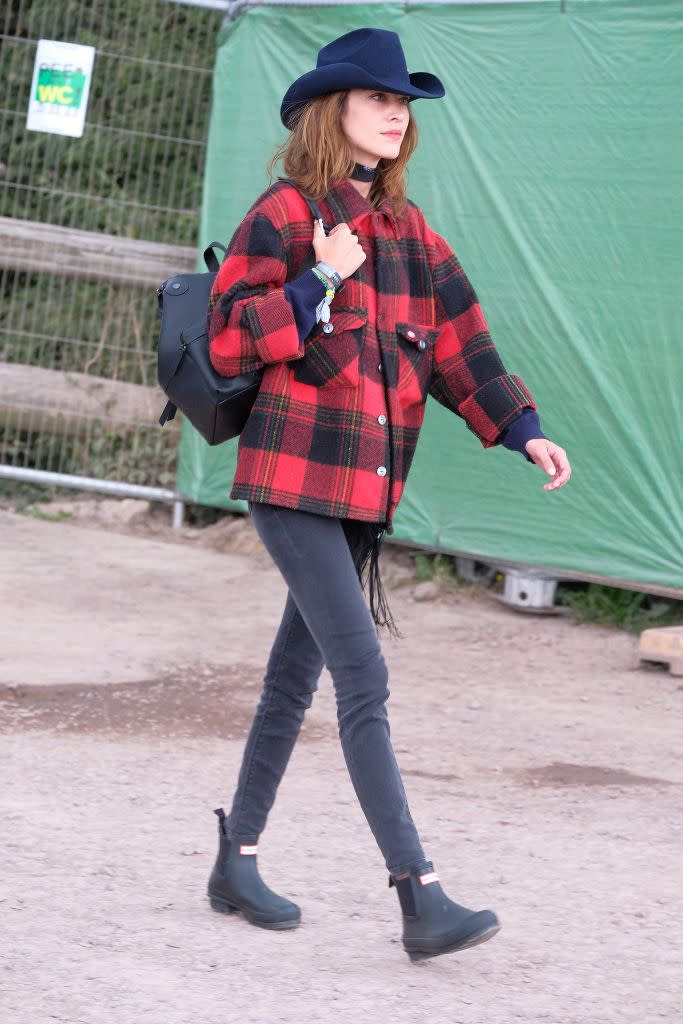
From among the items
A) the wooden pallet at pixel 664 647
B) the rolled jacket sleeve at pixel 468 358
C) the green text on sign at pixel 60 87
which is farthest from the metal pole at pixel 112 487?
the rolled jacket sleeve at pixel 468 358

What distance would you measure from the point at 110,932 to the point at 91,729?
1.58 m

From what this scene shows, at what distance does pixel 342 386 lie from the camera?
3.11 metres

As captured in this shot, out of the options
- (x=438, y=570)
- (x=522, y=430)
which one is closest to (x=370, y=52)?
(x=522, y=430)

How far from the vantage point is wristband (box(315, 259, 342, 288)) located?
3.03m

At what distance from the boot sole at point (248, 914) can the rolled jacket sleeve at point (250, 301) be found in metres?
1.16

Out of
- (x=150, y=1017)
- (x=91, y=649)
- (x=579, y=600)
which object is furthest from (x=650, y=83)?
(x=150, y=1017)

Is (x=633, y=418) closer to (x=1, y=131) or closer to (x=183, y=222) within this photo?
(x=183, y=222)

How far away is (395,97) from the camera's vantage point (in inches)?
125

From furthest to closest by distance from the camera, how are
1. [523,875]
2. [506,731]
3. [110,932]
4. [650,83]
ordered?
[650,83], [506,731], [523,875], [110,932]

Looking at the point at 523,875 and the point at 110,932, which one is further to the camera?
the point at 523,875

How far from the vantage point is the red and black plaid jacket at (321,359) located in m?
3.06

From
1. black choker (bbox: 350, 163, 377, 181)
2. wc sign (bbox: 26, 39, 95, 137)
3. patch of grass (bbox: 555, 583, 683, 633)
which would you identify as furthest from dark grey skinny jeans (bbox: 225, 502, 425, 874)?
wc sign (bbox: 26, 39, 95, 137)

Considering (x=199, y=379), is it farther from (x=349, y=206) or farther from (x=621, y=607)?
(x=621, y=607)

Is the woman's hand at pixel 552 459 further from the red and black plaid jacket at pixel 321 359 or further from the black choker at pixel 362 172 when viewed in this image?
the black choker at pixel 362 172
